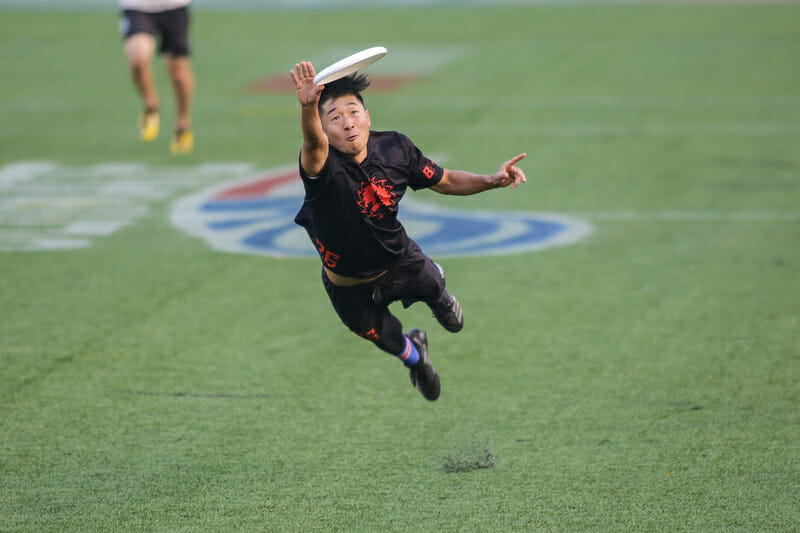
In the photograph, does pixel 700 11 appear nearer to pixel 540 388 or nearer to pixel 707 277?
pixel 707 277

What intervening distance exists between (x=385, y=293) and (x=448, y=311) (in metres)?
0.39

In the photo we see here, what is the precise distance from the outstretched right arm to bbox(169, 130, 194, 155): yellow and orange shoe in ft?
26.9

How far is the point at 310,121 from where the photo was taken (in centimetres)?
419

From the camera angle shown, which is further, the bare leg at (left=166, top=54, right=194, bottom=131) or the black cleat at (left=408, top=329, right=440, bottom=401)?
the bare leg at (left=166, top=54, right=194, bottom=131)

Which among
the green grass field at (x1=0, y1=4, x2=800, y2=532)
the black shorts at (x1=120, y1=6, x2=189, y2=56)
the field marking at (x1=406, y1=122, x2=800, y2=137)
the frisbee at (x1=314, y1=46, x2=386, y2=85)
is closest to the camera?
the frisbee at (x1=314, y1=46, x2=386, y2=85)

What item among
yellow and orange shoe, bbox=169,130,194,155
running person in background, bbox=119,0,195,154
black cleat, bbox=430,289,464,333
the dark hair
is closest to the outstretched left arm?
black cleat, bbox=430,289,464,333

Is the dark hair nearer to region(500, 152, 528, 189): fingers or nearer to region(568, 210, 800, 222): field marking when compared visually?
region(500, 152, 528, 189): fingers

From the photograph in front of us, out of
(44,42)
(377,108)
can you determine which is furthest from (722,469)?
(44,42)

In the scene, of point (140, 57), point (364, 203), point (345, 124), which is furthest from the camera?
point (140, 57)

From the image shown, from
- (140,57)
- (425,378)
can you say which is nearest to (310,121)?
(425,378)

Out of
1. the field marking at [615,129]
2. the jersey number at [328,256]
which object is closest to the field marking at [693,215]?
the field marking at [615,129]

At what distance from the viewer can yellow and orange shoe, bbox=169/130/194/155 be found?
1234cm

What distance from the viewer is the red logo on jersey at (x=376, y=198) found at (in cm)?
469

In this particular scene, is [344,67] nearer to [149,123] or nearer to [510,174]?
[510,174]
